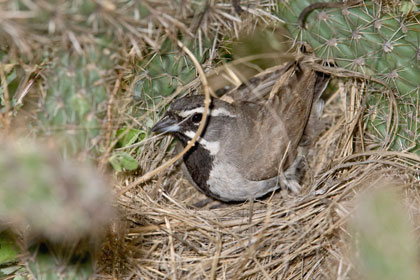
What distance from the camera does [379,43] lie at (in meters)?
3.72

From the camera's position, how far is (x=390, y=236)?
5.22 feet

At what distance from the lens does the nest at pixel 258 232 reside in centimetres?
345

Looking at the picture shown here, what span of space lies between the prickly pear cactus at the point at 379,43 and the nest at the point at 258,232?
0.25m

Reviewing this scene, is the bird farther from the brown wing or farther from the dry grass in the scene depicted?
the dry grass

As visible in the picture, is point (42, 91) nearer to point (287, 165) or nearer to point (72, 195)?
point (72, 195)

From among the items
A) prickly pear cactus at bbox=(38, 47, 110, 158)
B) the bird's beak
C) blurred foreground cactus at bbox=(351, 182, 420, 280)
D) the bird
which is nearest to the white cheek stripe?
the bird

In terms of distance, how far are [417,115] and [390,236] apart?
2.61 metres

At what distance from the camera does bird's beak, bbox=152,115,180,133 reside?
3.87 metres

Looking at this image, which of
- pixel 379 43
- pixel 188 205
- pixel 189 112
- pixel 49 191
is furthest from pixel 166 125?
pixel 49 191

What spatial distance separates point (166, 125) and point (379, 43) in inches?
65.1

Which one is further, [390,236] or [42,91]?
[42,91]

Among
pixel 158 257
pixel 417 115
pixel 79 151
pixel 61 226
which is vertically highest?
pixel 61 226

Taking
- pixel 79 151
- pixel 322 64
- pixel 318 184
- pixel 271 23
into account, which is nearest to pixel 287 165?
pixel 318 184

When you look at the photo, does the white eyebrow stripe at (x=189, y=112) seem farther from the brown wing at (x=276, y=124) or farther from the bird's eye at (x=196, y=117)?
the brown wing at (x=276, y=124)
